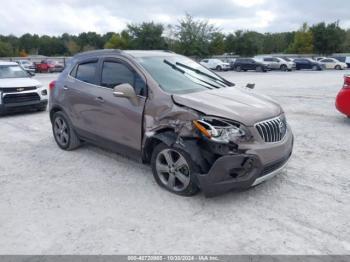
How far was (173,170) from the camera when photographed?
394 cm

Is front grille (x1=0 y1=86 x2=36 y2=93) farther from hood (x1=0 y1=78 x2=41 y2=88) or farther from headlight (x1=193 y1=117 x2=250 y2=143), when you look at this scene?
headlight (x1=193 y1=117 x2=250 y2=143)

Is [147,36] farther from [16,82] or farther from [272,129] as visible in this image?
[272,129]

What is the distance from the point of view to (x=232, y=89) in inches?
184

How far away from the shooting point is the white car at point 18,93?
354 inches

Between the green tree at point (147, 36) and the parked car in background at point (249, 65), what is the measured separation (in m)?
13.7

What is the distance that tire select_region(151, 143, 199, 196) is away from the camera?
376 cm

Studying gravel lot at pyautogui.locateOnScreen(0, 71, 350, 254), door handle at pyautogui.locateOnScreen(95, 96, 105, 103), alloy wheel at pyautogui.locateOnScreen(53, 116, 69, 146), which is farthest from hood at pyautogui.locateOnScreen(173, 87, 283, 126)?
alloy wheel at pyautogui.locateOnScreen(53, 116, 69, 146)

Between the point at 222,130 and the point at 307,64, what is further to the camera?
the point at 307,64

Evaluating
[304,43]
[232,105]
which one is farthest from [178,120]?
[304,43]

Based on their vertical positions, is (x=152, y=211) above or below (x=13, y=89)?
below

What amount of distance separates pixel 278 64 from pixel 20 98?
29.8 meters

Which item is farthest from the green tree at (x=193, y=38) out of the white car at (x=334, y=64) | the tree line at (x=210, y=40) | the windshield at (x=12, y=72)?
the windshield at (x=12, y=72)

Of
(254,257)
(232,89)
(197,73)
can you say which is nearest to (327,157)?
(232,89)

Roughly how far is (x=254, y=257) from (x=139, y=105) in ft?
7.66
